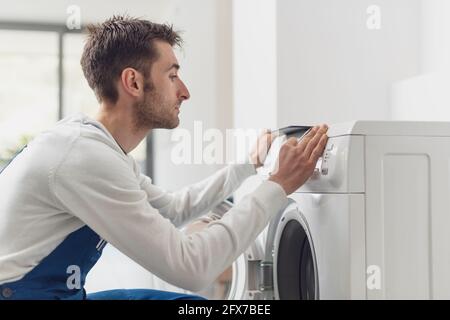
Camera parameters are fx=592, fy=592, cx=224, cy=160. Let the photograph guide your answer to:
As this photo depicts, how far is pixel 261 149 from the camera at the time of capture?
1.51m

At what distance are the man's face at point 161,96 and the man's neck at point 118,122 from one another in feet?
0.05

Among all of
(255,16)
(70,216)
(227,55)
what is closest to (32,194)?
(70,216)

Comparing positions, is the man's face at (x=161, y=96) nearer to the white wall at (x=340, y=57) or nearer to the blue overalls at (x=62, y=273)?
the blue overalls at (x=62, y=273)

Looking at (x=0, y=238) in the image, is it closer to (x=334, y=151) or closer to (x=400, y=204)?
(x=334, y=151)

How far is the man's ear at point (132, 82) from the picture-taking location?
125 cm

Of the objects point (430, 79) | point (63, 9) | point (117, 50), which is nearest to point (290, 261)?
point (117, 50)

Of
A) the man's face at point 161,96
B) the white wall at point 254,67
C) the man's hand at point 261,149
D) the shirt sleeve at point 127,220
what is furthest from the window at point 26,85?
the shirt sleeve at point 127,220

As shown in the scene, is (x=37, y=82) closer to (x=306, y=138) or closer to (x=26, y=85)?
(x=26, y=85)

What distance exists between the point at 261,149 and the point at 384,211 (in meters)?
0.43

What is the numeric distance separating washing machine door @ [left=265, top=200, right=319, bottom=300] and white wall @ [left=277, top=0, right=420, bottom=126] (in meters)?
0.60

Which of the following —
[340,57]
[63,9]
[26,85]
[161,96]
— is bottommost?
[161,96]

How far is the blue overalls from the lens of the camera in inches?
→ 44.0

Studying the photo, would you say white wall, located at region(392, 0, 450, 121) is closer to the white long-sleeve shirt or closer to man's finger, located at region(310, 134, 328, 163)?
man's finger, located at region(310, 134, 328, 163)

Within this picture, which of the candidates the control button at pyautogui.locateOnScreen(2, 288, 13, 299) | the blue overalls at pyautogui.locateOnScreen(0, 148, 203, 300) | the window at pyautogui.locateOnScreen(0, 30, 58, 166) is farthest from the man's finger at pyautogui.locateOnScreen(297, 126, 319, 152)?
the window at pyautogui.locateOnScreen(0, 30, 58, 166)
